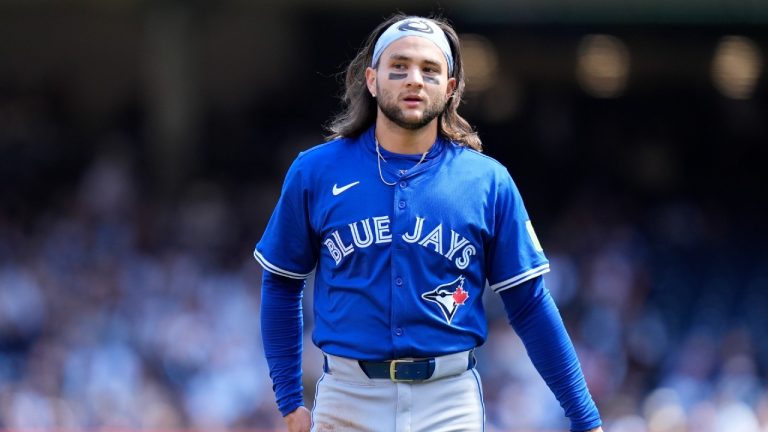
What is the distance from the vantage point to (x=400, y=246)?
11.5 ft

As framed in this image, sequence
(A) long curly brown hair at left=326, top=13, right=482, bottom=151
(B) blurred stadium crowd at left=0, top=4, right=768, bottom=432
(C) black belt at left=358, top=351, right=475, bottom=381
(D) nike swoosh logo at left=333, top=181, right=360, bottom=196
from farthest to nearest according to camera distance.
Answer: (B) blurred stadium crowd at left=0, top=4, right=768, bottom=432, (A) long curly brown hair at left=326, top=13, right=482, bottom=151, (D) nike swoosh logo at left=333, top=181, right=360, bottom=196, (C) black belt at left=358, top=351, right=475, bottom=381

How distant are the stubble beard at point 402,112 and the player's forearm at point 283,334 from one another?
581mm

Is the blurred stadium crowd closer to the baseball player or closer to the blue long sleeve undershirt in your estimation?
the blue long sleeve undershirt

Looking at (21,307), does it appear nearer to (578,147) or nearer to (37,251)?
(37,251)

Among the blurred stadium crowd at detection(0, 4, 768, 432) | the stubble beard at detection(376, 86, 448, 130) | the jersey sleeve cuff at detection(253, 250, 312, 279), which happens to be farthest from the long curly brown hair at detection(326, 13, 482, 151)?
the blurred stadium crowd at detection(0, 4, 768, 432)

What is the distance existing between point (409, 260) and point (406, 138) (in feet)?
1.21

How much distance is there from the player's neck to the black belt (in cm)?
61

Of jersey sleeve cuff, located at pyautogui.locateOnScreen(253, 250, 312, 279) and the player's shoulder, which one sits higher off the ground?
the player's shoulder

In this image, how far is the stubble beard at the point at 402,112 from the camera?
3555 millimetres

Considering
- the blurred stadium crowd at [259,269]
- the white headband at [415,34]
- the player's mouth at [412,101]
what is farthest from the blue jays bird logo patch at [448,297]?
the blurred stadium crowd at [259,269]

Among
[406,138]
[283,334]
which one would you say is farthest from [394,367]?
[406,138]

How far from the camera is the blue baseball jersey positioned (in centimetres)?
351

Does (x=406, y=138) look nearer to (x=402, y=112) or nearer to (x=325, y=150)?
(x=402, y=112)

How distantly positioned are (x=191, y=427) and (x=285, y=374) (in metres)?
6.52
